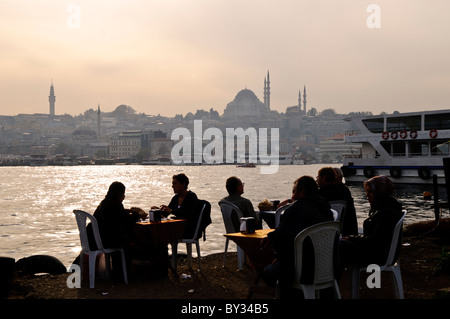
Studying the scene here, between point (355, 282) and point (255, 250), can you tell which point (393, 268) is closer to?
point (355, 282)

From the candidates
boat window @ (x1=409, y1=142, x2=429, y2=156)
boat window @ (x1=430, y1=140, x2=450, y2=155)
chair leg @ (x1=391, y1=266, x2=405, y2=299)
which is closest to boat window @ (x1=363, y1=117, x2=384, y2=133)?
boat window @ (x1=409, y1=142, x2=429, y2=156)

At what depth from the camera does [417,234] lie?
10.1 meters

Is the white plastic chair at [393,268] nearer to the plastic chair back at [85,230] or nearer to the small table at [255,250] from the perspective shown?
the small table at [255,250]

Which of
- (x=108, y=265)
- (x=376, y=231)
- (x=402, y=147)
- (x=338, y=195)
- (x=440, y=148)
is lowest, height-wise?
(x=108, y=265)

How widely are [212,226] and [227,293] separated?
1010cm

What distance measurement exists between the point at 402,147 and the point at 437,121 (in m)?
2.89

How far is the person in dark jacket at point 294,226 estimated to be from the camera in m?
4.04

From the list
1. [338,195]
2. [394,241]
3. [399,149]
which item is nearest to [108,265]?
[338,195]

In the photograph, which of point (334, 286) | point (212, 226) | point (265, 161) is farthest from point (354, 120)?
point (265, 161)

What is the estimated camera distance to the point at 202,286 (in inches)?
236

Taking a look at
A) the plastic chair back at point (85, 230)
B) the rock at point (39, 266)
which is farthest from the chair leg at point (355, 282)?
the rock at point (39, 266)

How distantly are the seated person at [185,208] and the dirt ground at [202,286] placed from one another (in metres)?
0.64
